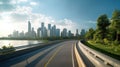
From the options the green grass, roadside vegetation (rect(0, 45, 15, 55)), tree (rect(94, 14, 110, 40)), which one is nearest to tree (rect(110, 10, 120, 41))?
tree (rect(94, 14, 110, 40))

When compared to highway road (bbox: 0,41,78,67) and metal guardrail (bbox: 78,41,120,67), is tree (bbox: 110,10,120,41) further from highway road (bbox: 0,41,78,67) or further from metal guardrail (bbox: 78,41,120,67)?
metal guardrail (bbox: 78,41,120,67)

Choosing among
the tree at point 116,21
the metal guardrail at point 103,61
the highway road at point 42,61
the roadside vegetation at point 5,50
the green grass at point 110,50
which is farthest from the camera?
the tree at point 116,21

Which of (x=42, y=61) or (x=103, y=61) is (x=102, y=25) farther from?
(x=103, y=61)

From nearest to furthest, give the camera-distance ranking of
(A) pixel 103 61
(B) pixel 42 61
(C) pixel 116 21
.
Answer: (A) pixel 103 61, (B) pixel 42 61, (C) pixel 116 21

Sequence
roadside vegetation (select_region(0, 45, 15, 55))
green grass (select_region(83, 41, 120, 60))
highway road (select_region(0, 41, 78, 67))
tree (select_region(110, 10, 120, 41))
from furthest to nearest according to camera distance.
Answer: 1. tree (select_region(110, 10, 120, 41))
2. green grass (select_region(83, 41, 120, 60))
3. roadside vegetation (select_region(0, 45, 15, 55))
4. highway road (select_region(0, 41, 78, 67))

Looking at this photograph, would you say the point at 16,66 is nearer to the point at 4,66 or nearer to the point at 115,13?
the point at 4,66

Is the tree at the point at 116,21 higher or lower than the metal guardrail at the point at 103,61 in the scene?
higher

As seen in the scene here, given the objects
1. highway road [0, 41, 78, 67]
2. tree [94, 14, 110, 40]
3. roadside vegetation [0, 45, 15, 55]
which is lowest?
highway road [0, 41, 78, 67]

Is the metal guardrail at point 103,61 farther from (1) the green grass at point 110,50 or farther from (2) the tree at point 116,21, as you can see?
(2) the tree at point 116,21

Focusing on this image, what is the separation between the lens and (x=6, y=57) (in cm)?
2238

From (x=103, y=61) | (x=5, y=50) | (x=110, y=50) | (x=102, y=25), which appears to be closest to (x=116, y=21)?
(x=102, y=25)

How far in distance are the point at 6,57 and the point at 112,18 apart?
68.0 metres

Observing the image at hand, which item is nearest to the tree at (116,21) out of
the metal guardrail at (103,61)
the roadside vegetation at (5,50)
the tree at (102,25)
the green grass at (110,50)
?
the tree at (102,25)

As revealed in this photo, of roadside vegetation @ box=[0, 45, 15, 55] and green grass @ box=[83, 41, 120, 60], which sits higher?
roadside vegetation @ box=[0, 45, 15, 55]
